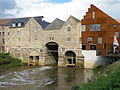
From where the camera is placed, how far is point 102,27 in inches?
1410

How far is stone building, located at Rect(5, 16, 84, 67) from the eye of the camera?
130 feet

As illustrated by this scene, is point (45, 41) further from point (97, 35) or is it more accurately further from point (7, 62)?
point (97, 35)

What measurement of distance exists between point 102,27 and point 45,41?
13.8 m

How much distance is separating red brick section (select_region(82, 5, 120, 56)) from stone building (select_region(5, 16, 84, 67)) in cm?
240

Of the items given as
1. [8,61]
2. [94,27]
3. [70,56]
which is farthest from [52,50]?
[94,27]

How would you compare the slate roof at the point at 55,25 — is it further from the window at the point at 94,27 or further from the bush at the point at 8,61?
the bush at the point at 8,61

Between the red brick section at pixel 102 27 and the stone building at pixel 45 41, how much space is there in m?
2.40

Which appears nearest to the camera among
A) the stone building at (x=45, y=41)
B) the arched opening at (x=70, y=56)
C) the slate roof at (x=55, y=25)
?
the stone building at (x=45, y=41)

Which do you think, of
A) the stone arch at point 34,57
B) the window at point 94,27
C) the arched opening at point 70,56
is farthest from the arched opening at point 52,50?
the window at point 94,27

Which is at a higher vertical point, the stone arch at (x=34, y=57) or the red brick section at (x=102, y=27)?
the red brick section at (x=102, y=27)

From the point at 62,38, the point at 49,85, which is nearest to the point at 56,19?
the point at 62,38

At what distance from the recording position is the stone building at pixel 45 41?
39.5 m

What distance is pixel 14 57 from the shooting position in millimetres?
46125

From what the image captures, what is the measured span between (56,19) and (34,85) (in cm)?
2369
